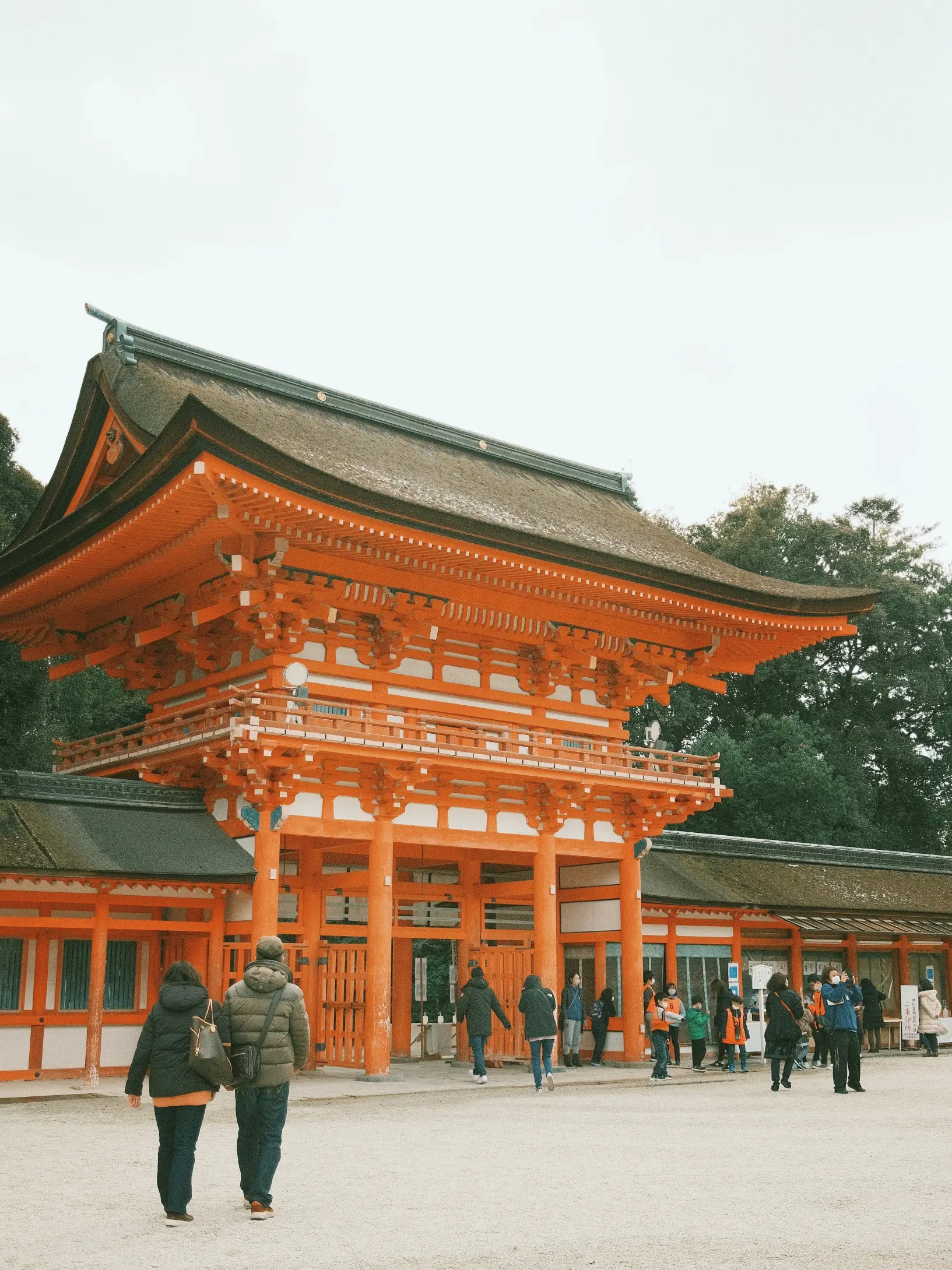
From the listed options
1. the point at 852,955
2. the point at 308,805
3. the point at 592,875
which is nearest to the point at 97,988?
the point at 308,805

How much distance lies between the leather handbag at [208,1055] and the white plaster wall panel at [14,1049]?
1016 centimetres

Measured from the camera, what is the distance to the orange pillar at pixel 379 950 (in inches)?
717

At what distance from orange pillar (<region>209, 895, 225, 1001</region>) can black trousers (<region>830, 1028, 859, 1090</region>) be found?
8165 millimetres

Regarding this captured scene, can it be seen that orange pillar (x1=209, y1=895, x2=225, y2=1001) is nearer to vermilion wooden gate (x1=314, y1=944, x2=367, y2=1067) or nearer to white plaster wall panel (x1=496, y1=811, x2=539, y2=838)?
vermilion wooden gate (x1=314, y1=944, x2=367, y2=1067)

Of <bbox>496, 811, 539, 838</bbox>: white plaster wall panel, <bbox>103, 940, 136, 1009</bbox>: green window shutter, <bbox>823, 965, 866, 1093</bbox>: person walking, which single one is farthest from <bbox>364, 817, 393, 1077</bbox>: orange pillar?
<bbox>823, 965, 866, 1093</bbox>: person walking

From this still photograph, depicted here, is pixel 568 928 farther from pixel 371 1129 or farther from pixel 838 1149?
pixel 838 1149

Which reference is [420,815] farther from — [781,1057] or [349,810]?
[781,1057]

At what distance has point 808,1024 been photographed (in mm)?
21719

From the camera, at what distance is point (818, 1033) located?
22.1 metres

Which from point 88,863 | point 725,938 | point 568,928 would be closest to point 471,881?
point 568,928

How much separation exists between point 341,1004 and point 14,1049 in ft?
15.2

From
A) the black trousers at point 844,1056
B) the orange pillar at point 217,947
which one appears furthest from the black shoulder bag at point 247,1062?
the black trousers at point 844,1056

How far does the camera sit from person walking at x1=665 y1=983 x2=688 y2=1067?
2003 cm

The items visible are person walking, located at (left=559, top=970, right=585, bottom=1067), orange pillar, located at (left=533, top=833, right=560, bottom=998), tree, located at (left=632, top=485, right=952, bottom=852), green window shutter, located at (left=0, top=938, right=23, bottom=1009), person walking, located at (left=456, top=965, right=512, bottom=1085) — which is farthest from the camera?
tree, located at (left=632, top=485, right=952, bottom=852)
